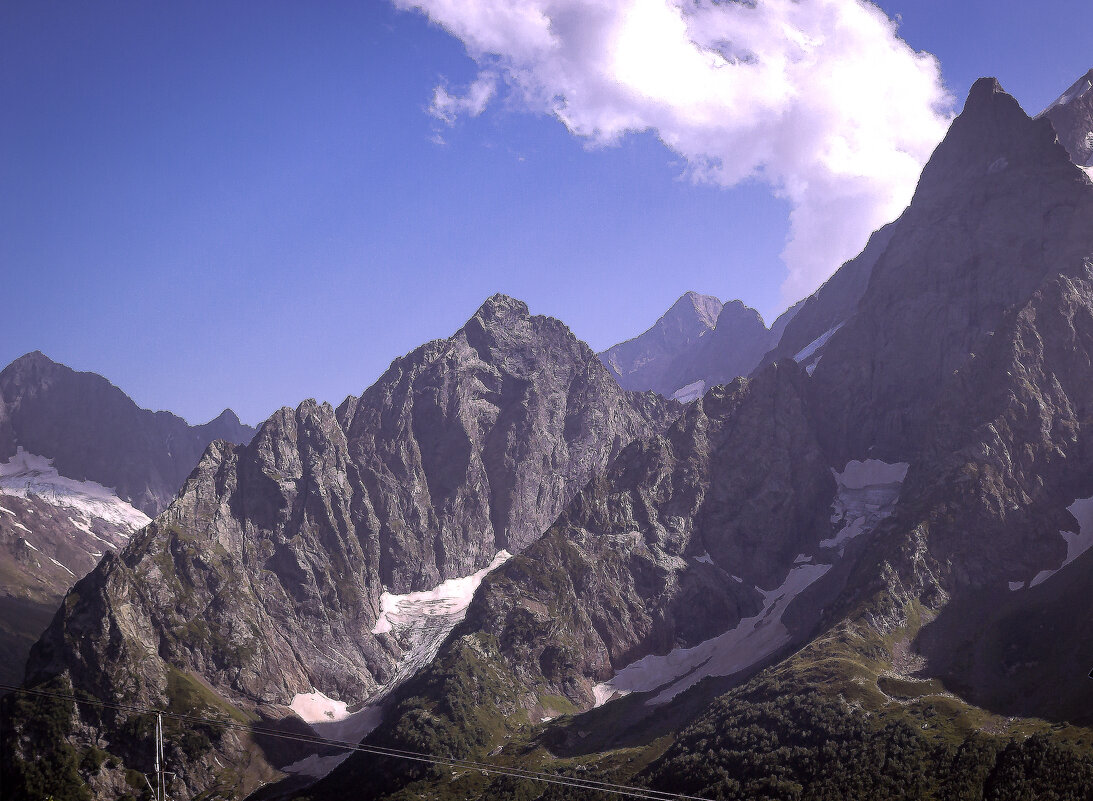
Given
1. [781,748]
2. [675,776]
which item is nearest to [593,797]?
[675,776]

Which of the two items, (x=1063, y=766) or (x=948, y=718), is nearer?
(x=1063, y=766)

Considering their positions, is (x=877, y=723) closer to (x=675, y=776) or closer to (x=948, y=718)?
(x=948, y=718)

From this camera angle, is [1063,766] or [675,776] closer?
[1063,766]

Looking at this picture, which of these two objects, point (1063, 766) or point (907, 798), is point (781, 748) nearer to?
point (907, 798)

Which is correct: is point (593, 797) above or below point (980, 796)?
above

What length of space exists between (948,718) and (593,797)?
7893 centimetres

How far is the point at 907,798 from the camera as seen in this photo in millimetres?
164625

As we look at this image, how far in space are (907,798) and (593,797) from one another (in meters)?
66.2

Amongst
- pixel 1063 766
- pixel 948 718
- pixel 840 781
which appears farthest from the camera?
pixel 948 718

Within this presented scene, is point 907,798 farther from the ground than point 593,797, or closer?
closer

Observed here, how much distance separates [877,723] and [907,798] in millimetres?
29534

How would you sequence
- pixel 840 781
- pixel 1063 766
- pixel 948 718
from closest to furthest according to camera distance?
pixel 1063 766
pixel 840 781
pixel 948 718

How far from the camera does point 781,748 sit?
193m

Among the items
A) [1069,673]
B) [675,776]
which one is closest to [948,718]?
[1069,673]
